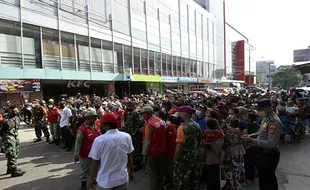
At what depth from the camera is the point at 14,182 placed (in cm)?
562

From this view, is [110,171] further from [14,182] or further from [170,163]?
[14,182]

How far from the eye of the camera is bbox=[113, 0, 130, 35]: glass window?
87.7 feet

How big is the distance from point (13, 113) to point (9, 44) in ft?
45.5

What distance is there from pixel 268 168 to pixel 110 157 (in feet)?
→ 7.99

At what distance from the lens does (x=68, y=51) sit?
21.6 meters

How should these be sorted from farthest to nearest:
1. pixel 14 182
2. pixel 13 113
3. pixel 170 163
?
pixel 13 113
pixel 14 182
pixel 170 163

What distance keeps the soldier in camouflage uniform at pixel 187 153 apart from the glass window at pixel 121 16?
24.7 m

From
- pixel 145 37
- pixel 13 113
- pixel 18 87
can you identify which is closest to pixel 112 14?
pixel 145 37

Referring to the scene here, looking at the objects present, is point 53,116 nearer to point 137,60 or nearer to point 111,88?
point 111,88

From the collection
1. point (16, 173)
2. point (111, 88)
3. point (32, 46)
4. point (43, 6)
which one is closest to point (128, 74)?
point (111, 88)

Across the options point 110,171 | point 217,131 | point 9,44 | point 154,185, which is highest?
point 9,44

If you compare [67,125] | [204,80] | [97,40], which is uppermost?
[97,40]

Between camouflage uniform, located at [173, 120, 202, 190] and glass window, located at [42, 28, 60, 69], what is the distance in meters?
18.5

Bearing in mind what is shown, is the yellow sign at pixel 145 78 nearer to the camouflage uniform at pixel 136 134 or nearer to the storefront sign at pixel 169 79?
the storefront sign at pixel 169 79
